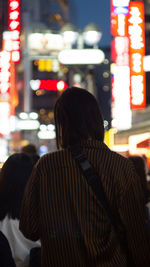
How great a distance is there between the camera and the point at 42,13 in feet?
311

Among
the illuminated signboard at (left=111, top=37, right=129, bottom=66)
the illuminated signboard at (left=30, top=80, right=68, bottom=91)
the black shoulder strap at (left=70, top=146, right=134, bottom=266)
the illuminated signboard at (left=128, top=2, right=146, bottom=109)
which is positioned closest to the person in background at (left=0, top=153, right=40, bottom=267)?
the black shoulder strap at (left=70, top=146, right=134, bottom=266)

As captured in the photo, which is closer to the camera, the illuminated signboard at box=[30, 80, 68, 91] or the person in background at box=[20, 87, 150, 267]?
the person in background at box=[20, 87, 150, 267]

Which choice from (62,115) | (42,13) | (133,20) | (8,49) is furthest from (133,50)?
(42,13)

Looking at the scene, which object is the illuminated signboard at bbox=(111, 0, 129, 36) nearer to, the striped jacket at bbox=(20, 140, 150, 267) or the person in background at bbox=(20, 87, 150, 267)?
the person in background at bbox=(20, 87, 150, 267)

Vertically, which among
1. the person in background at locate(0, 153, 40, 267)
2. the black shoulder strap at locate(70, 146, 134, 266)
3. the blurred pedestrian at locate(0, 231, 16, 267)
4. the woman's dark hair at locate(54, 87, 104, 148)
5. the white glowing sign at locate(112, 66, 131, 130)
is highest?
the woman's dark hair at locate(54, 87, 104, 148)

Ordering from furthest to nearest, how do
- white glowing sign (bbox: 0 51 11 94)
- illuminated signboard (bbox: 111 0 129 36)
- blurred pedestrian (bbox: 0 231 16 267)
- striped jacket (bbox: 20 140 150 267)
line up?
1. white glowing sign (bbox: 0 51 11 94)
2. illuminated signboard (bbox: 111 0 129 36)
3. striped jacket (bbox: 20 140 150 267)
4. blurred pedestrian (bbox: 0 231 16 267)

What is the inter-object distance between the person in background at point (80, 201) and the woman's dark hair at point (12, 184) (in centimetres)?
178

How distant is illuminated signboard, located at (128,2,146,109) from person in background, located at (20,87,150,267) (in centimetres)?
1471

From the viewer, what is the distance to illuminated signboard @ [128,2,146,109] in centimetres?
1680

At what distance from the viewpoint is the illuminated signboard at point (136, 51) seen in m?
16.8

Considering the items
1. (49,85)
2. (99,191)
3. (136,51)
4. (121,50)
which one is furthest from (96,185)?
(49,85)

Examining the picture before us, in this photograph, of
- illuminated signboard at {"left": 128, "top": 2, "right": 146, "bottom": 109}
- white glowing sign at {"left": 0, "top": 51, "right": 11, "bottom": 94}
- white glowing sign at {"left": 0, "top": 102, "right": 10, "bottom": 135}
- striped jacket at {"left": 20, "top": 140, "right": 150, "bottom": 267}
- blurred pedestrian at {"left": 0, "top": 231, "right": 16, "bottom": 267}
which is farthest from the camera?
white glowing sign at {"left": 0, "top": 102, "right": 10, "bottom": 135}

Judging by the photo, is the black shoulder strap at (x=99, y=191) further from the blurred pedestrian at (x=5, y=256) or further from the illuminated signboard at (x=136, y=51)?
the illuminated signboard at (x=136, y=51)

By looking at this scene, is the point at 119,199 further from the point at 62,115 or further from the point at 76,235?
the point at 62,115
